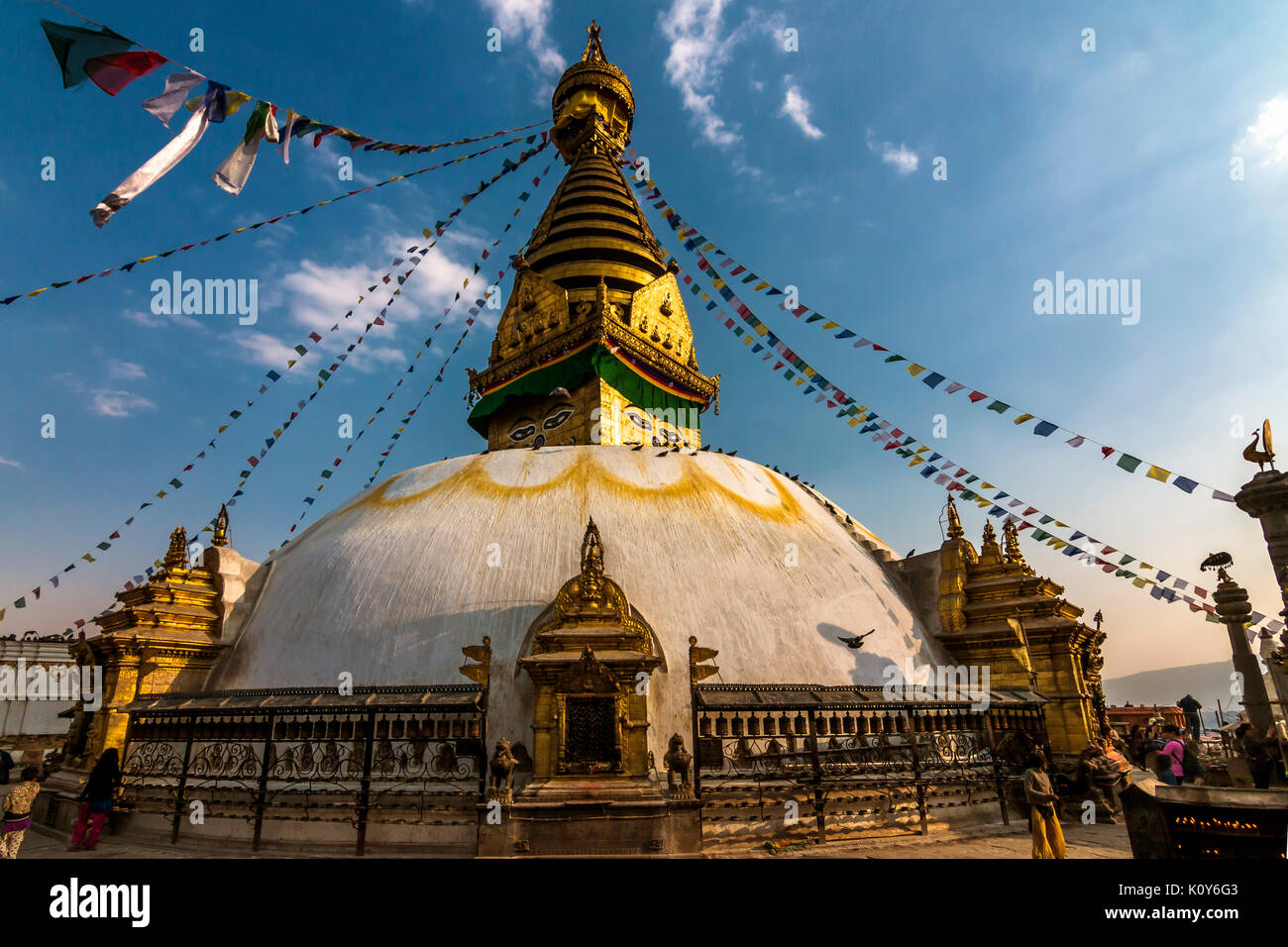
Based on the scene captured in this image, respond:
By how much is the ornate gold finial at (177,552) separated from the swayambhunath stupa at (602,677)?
5 cm

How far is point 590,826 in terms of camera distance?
642 centimetres

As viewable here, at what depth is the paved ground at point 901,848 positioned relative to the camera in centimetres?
680

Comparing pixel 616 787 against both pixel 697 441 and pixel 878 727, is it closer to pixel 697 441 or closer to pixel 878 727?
pixel 878 727

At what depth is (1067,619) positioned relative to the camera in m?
10.7

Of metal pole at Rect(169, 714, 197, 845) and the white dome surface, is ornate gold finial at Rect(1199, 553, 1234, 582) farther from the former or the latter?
metal pole at Rect(169, 714, 197, 845)

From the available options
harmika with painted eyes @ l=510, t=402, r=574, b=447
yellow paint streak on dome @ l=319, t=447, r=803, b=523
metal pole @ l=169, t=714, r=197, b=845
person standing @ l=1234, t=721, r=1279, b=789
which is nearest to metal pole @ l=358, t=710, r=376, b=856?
Result: metal pole @ l=169, t=714, r=197, b=845

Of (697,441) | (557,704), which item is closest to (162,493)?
(557,704)

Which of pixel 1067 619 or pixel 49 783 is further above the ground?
pixel 1067 619

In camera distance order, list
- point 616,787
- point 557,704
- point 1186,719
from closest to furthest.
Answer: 1. point 616,787
2. point 557,704
3. point 1186,719

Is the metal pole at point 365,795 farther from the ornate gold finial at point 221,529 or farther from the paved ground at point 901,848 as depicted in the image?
the ornate gold finial at point 221,529

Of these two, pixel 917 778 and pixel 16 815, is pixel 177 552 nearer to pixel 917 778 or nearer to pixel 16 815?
pixel 16 815

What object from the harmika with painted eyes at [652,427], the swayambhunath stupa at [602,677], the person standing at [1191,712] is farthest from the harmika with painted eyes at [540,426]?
the person standing at [1191,712]
